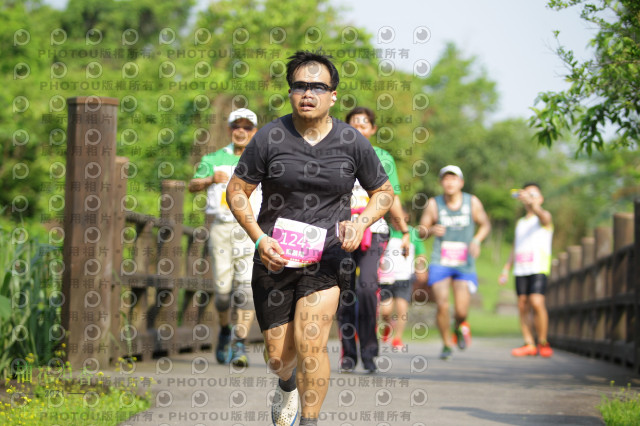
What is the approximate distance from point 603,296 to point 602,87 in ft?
22.6

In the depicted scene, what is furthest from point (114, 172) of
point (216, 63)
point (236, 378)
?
point (216, 63)

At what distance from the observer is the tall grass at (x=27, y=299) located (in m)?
7.32

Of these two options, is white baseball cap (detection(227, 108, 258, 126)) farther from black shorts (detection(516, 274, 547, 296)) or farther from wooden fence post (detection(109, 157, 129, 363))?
black shorts (detection(516, 274, 547, 296))

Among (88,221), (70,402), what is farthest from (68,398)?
(88,221)

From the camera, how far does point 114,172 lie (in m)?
8.13

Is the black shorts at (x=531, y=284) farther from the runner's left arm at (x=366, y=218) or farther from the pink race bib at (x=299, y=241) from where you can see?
the pink race bib at (x=299, y=241)

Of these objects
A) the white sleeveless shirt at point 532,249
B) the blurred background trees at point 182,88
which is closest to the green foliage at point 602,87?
the blurred background trees at point 182,88

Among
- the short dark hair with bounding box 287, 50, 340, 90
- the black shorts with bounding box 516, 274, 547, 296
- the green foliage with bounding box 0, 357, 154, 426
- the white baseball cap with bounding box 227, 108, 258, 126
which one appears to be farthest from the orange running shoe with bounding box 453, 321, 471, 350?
the short dark hair with bounding box 287, 50, 340, 90

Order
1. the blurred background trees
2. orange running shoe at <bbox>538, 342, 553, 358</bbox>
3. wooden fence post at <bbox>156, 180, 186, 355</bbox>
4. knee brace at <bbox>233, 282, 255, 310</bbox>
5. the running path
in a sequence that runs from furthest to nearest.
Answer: the blurred background trees < orange running shoe at <bbox>538, 342, 553, 358</bbox> < wooden fence post at <bbox>156, 180, 186, 355</bbox> < knee brace at <bbox>233, 282, 255, 310</bbox> < the running path

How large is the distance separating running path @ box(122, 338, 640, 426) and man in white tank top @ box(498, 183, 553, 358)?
8.52ft

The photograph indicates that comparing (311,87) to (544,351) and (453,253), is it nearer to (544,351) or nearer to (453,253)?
(453,253)

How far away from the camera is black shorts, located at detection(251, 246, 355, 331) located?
503 cm

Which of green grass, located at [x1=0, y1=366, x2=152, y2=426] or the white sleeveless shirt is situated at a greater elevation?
the white sleeveless shirt

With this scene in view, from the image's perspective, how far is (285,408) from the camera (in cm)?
519
